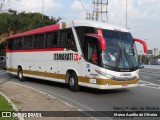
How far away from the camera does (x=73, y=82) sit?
643 inches

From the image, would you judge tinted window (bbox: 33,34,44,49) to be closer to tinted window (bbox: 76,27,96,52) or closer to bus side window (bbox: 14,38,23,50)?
bus side window (bbox: 14,38,23,50)

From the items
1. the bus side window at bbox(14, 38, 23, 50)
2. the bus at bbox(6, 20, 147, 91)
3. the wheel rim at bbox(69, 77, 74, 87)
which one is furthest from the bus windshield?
the bus side window at bbox(14, 38, 23, 50)

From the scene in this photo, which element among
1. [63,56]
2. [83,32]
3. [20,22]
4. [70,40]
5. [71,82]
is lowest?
[71,82]

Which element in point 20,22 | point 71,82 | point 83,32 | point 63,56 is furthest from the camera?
point 20,22

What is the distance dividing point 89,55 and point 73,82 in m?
1.86

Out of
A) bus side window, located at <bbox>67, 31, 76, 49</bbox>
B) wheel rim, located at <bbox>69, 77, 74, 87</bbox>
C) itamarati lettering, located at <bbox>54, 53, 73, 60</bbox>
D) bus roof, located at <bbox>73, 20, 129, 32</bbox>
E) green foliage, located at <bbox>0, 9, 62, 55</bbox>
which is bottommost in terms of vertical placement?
wheel rim, located at <bbox>69, 77, 74, 87</bbox>

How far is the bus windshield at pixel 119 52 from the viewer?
Result: 47.7 feet

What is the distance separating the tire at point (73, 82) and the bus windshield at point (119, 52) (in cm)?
229

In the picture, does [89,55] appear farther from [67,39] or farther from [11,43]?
[11,43]

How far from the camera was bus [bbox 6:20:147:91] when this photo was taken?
1448 centimetres

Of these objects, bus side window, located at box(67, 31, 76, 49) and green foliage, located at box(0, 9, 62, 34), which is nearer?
bus side window, located at box(67, 31, 76, 49)

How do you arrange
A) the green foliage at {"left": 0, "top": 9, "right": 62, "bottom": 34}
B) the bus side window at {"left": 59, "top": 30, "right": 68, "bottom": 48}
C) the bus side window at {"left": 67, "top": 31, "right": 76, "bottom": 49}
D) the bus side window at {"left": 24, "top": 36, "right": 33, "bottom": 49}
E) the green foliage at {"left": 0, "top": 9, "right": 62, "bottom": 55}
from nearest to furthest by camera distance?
1. the bus side window at {"left": 67, "top": 31, "right": 76, "bottom": 49}
2. the bus side window at {"left": 59, "top": 30, "right": 68, "bottom": 48}
3. the bus side window at {"left": 24, "top": 36, "right": 33, "bottom": 49}
4. the green foliage at {"left": 0, "top": 9, "right": 62, "bottom": 55}
5. the green foliage at {"left": 0, "top": 9, "right": 62, "bottom": 34}

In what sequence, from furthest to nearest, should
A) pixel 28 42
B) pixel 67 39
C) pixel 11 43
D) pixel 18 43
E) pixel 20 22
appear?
pixel 20 22, pixel 11 43, pixel 18 43, pixel 28 42, pixel 67 39

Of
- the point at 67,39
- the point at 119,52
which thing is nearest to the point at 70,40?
the point at 67,39
